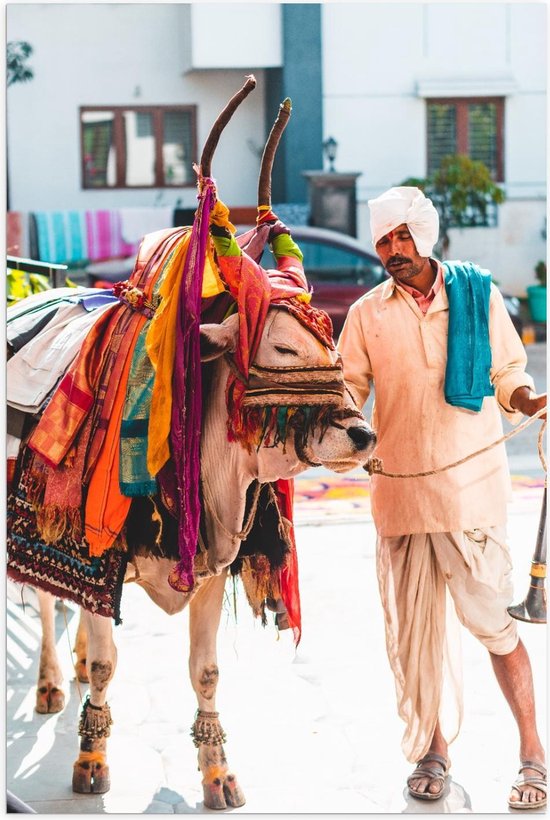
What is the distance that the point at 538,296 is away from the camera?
1549cm

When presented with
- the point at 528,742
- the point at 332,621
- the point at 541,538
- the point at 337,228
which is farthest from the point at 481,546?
the point at 337,228

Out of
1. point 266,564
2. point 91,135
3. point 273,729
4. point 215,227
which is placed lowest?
point 273,729

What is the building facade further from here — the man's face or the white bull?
the white bull

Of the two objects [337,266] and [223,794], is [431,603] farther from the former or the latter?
[337,266]

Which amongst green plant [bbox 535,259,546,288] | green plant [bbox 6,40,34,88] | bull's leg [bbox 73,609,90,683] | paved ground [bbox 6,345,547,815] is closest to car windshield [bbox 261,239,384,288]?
green plant [bbox 535,259,546,288]

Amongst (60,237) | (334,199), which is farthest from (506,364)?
(334,199)

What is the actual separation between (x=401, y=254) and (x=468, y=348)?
1.11 feet

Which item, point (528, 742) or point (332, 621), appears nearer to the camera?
point (528, 742)

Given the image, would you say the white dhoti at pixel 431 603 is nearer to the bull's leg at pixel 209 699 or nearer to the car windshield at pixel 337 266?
the bull's leg at pixel 209 699

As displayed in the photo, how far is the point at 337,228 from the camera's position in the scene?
54.0 ft

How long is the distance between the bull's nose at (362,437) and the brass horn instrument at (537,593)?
659mm

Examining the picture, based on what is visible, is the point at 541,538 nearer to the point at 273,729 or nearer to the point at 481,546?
the point at 481,546

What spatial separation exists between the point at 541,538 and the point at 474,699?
96cm

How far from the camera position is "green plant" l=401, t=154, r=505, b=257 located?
15703 mm
